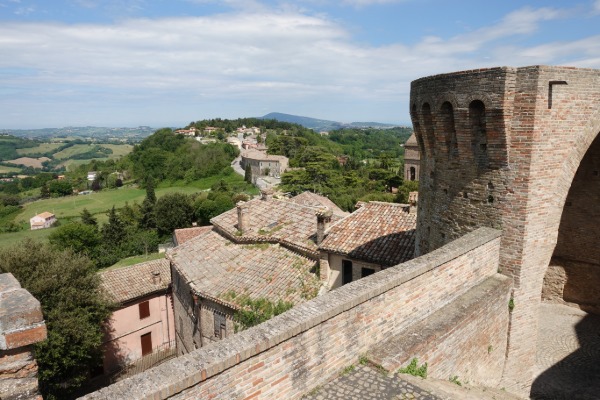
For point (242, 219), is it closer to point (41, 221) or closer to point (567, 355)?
point (567, 355)

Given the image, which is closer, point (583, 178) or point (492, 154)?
point (492, 154)

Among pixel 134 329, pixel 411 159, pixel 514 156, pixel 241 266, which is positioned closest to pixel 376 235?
pixel 241 266

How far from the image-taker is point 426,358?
23.3 feet

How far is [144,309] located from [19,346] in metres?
25.2

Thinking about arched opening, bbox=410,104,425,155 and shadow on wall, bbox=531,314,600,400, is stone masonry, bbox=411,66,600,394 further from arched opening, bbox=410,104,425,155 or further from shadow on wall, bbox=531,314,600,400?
shadow on wall, bbox=531,314,600,400

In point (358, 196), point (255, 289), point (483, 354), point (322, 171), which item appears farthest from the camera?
point (322, 171)

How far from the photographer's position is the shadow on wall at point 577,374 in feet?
35.1

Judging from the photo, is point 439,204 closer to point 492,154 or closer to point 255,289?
point 492,154

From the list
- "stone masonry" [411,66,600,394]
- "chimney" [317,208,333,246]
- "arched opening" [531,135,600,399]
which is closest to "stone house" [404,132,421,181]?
"chimney" [317,208,333,246]

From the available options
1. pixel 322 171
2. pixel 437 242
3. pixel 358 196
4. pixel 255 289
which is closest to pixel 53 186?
pixel 322 171

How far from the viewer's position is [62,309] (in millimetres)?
19344

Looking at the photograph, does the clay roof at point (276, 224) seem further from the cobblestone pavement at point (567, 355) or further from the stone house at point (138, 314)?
the cobblestone pavement at point (567, 355)

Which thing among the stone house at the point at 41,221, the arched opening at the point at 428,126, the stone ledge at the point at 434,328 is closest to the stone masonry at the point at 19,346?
the stone ledge at the point at 434,328

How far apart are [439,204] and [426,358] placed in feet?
14.4
